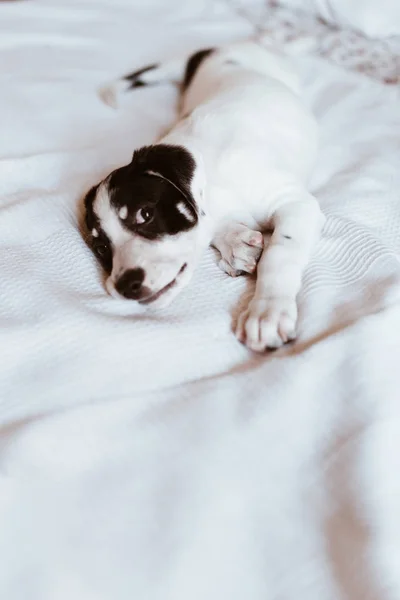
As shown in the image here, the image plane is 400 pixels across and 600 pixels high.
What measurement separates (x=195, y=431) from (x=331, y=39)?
251 centimetres

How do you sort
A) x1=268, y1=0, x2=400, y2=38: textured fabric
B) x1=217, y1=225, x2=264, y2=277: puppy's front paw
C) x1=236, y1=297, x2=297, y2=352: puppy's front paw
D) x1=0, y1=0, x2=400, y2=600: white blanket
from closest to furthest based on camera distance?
x1=0, y1=0, x2=400, y2=600: white blanket
x1=236, y1=297, x2=297, y2=352: puppy's front paw
x1=217, y1=225, x2=264, y2=277: puppy's front paw
x1=268, y1=0, x2=400, y2=38: textured fabric

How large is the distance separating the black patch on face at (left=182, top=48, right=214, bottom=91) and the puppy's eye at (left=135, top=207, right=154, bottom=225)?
1.30m

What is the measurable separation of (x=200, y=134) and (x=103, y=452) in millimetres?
1178

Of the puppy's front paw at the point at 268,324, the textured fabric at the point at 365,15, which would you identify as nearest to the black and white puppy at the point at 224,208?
the puppy's front paw at the point at 268,324

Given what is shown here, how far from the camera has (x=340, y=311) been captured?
1.41 m

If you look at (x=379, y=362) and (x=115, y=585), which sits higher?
(x=379, y=362)

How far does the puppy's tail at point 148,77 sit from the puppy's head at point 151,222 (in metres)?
1.06

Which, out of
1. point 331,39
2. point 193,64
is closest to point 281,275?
point 193,64

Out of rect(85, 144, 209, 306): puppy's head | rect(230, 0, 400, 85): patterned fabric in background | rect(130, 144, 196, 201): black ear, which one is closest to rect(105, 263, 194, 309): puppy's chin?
rect(85, 144, 209, 306): puppy's head

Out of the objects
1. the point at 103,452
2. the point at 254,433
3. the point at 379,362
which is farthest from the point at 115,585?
the point at 379,362

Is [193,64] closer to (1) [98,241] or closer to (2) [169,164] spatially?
(2) [169,164]

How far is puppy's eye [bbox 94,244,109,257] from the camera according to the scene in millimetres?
1665

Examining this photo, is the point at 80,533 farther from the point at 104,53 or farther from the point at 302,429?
the point at 104,53

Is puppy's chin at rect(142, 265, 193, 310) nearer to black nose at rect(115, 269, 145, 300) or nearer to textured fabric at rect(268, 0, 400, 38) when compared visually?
black nose at rect(115, 269, 145, 300)
